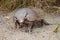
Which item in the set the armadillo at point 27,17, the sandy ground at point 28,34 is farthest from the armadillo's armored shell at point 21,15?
the sandy ground at point 28,34

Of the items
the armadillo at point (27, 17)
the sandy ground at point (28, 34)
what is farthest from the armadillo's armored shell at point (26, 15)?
the sandy ground at point (28, 34)

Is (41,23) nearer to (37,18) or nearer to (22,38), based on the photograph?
(37,18)

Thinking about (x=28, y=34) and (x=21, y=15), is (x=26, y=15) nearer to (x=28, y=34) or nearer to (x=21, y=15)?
(x=21, y=15)

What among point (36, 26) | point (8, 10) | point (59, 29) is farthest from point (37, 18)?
point (8, 10)

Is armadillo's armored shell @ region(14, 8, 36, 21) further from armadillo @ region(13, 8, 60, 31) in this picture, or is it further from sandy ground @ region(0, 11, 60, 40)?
sandy ground @ region(0, 11, 60, 40)

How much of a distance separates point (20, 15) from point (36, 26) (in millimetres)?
364

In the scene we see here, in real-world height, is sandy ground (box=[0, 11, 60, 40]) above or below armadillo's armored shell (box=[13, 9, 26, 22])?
below

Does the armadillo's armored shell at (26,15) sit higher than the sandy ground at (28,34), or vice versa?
the armadillo's armored shell at (26,15)

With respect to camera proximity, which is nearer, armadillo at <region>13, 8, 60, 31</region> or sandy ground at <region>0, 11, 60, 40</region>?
sandy ground at <region>0, 11, 60, 40</region>

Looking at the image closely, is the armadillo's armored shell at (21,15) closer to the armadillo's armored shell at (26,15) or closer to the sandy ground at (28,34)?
the armadillo's armored shell at (26,15)

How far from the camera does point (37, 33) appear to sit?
309 cm

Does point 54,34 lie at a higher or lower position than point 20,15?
lower

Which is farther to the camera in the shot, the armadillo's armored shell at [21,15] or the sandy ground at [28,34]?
the armadillo's armored shell at [21,15]

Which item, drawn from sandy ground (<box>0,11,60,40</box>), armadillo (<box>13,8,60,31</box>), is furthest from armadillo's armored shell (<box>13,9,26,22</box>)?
sandy ground (<box>0,11,60,40</box>)
